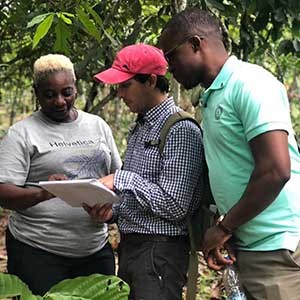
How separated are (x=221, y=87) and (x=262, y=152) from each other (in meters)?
0.25

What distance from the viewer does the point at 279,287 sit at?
6.21ft

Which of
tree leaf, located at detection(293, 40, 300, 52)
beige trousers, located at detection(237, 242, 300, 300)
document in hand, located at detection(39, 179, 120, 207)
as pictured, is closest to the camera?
beige trousers, located at detection(237, 242, 300, 300)

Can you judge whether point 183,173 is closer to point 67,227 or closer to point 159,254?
point 159,254

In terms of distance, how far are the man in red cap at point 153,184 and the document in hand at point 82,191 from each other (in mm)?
45

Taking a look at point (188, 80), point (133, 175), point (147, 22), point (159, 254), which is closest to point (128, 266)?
point (159, 254)

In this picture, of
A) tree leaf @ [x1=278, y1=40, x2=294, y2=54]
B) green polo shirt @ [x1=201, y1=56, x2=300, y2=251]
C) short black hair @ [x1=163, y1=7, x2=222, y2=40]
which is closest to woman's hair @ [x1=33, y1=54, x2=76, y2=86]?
short black hair @ [x1=163, y1=7, x2=222, y2=40]

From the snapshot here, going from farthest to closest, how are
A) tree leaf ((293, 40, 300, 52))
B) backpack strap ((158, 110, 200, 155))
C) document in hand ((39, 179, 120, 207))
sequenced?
tree leaf ((293, 40, 300, 52)) < backpack strap ((158, 110, 200, 155)) < document in hand ((39, 179, 120, 207))

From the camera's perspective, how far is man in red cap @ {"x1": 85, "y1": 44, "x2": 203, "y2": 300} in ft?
6.89

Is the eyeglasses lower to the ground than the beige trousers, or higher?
higher

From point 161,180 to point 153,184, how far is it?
3 cm

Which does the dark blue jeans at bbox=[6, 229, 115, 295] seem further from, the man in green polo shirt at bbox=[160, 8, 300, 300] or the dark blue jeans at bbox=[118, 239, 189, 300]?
the man in green polo shirt at bbox=[160, 8, 300, 300]

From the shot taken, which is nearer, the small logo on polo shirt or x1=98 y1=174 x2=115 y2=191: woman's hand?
the small logo on polo shirt

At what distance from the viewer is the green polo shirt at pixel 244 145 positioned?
71.4 inches

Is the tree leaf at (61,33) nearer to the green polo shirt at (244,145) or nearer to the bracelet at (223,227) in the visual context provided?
the green polo shirt at (244,145)
